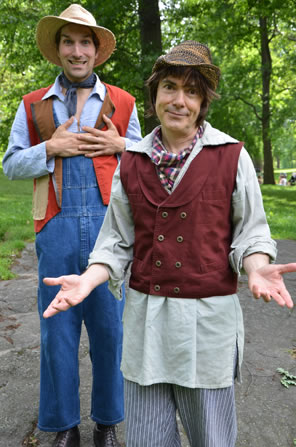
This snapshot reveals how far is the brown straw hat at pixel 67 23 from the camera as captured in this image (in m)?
2.48

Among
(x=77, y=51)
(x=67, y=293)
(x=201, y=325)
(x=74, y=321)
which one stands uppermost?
(x=77, y=51)

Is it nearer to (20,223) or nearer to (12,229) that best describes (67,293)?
(12,229)

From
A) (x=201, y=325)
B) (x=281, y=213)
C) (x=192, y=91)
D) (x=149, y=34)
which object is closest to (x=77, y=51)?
(x=192, y=91)

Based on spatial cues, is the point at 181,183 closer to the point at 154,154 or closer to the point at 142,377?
the point at 154,154

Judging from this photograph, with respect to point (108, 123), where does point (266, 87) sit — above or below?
above

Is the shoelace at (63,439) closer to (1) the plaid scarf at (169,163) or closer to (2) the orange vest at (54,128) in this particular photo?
(2) the orange vest at (54,128)

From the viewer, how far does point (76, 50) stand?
2.49m

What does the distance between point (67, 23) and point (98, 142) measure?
62 cm

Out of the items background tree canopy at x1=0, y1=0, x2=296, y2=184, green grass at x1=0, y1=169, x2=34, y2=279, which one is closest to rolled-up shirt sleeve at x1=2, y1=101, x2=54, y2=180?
green grass at x1=0, y1=169, x2=34, y2=279

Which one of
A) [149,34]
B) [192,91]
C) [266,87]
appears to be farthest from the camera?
[266,87]

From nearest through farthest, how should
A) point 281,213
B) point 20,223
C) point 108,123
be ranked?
1. point 108,123
2. point 20,223
3. point 281,213

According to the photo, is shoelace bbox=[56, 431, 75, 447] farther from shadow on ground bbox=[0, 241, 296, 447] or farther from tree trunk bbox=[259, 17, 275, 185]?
tree trunk bbox=[259, 17, 275, 185]

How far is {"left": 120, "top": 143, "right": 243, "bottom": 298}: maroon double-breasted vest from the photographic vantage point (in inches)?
72.0

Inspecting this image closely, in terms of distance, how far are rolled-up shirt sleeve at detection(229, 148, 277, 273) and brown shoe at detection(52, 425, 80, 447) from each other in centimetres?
145
